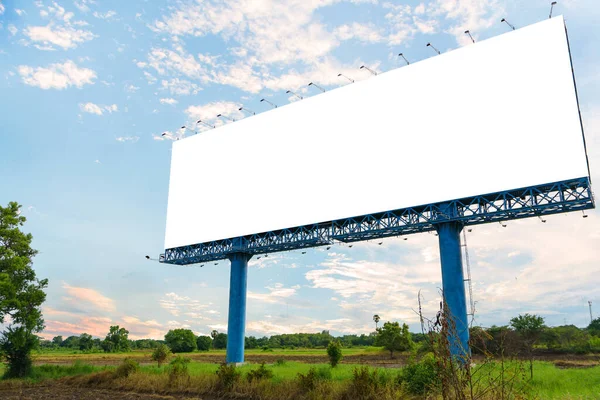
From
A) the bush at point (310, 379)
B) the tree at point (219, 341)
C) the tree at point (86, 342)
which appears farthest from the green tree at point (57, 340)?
the bush at point (310, 379)

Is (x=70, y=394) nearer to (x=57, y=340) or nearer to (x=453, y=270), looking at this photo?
(x=453, y=270)

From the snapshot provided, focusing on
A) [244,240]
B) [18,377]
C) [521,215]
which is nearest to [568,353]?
[521,215]

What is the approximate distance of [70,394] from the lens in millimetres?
25141

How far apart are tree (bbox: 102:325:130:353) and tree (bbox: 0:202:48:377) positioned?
6261 centimetres

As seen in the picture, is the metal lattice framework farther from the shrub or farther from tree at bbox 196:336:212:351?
tree at bbox 196:336:212:351

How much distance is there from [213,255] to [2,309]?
17.1 meters

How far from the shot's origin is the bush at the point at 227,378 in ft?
78.5

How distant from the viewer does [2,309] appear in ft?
101

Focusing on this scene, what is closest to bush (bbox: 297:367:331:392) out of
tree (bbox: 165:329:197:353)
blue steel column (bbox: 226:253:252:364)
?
blue steel column (bbox: 226:253:252:364)

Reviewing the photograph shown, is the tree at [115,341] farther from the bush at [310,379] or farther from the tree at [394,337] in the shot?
the bush at [310,379]

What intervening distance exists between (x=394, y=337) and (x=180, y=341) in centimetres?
4716

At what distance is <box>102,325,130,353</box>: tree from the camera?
8944 centimetres

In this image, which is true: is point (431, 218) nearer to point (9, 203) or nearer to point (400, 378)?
point (400, 378)

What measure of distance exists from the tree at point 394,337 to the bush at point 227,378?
2707 cm
